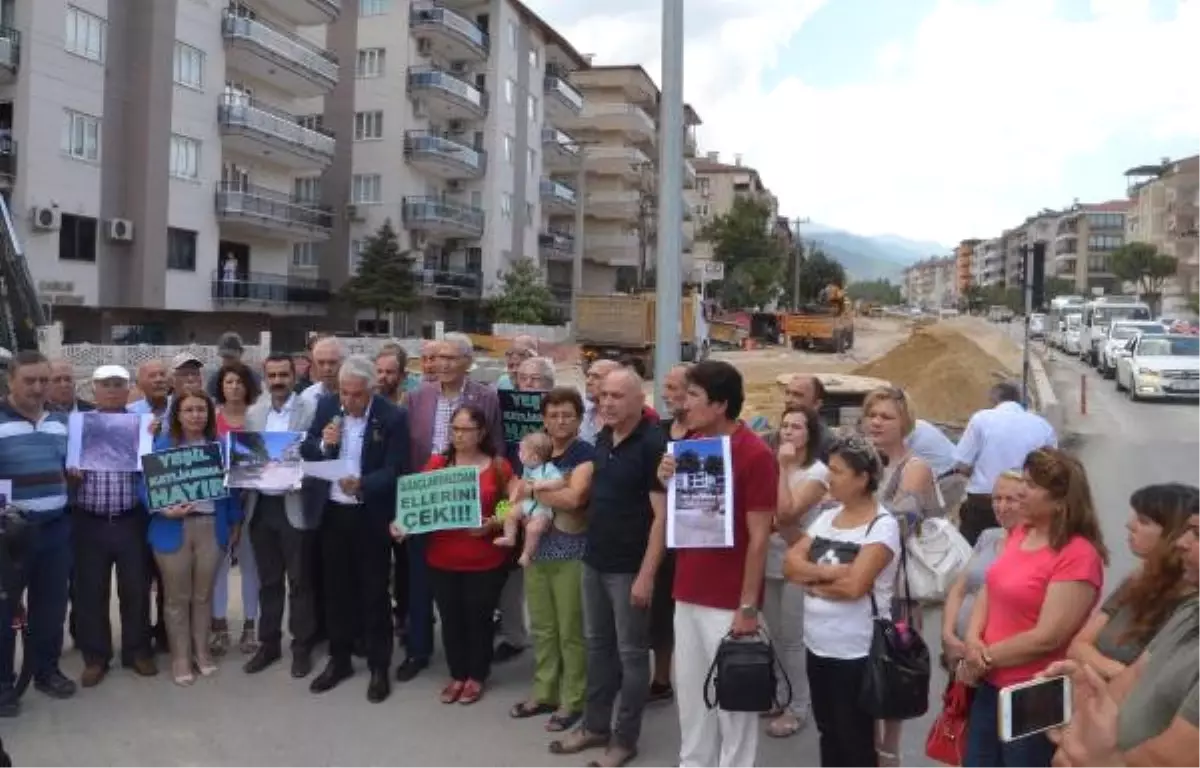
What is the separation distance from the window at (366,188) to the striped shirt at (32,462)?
137ft

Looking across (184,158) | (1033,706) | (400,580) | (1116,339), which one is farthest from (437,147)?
(1033,706)

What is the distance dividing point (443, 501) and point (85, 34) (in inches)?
1220

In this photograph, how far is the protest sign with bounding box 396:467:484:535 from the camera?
589 centimetres

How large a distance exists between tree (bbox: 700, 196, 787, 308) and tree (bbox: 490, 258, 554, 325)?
763 inches

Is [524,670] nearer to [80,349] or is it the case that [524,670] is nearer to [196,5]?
[80,349]

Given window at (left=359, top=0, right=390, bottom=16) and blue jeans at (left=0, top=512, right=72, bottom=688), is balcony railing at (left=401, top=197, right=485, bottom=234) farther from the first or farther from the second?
blue jeans at (left=0, top=512, right=72, bottom=688)

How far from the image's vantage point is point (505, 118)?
53.8 meters

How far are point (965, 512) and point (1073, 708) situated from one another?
14.5 feet

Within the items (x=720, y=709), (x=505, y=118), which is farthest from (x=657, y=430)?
(x=505, y=118)

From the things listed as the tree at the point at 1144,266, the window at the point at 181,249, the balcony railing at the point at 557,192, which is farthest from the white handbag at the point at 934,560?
the tree at the point at 1144,266

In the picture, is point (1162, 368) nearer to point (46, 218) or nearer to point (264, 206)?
point (264, 206)

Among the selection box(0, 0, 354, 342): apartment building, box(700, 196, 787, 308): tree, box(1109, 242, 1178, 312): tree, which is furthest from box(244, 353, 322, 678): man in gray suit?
box(1109, 242, 1178, 312): tree

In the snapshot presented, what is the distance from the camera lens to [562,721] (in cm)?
562

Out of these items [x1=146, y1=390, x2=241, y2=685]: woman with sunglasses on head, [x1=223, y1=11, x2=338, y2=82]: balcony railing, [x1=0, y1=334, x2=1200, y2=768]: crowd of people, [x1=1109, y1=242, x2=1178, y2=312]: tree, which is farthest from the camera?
[x1=1109, y1=242, x2=1178, y2=312]: tree
